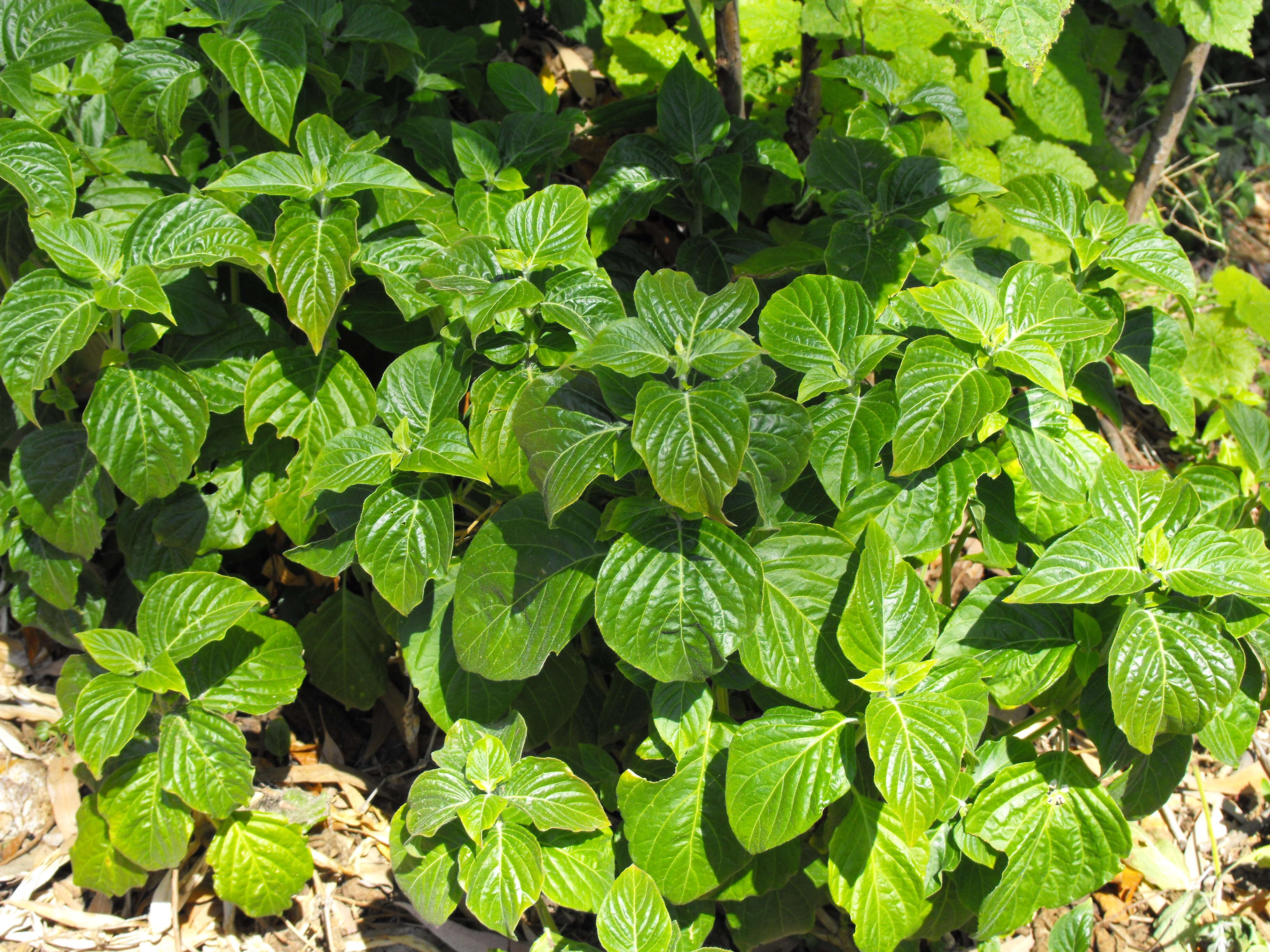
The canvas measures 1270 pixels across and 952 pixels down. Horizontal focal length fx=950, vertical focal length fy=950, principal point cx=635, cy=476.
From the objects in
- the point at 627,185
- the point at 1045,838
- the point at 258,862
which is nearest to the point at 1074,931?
the point at 1045,838

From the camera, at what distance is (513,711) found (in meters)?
2.01

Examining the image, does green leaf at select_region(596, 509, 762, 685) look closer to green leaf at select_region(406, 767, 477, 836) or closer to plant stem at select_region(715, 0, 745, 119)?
green leaf at select_region(406, 767, 477, 836)

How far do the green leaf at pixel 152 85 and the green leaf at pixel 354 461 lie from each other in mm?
795

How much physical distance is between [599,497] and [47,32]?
5.03ft

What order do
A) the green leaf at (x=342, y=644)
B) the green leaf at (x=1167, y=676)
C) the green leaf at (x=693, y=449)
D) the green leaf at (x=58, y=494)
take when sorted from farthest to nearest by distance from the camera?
the green leaf at (x=342, y=644), the green leaf at (x=58, y=494), the green leaf at (x=1167, y=676), the green leaf at (x=693, y=449)

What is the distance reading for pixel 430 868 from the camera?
6.13 feet

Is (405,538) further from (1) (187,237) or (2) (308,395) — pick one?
(1) (187,237)

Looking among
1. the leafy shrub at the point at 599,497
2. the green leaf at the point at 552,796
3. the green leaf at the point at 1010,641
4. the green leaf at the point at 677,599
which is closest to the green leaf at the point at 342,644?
the leafy shrub at the point at 599,497

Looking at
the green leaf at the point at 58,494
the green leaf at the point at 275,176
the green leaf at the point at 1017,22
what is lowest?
the green leaf at the point at 58,494

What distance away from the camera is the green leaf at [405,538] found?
176 cm

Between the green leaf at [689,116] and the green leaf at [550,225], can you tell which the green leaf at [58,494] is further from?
the green leaf at [689,116]

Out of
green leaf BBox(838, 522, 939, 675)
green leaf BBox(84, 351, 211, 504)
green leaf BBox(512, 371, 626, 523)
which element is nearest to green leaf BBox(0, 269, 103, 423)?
green leaf BBox(84, 351, 211, 504)

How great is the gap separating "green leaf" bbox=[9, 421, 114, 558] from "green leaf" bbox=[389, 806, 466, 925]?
927 mm

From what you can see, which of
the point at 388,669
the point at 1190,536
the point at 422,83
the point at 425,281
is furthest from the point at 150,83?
the point at 1190,536
